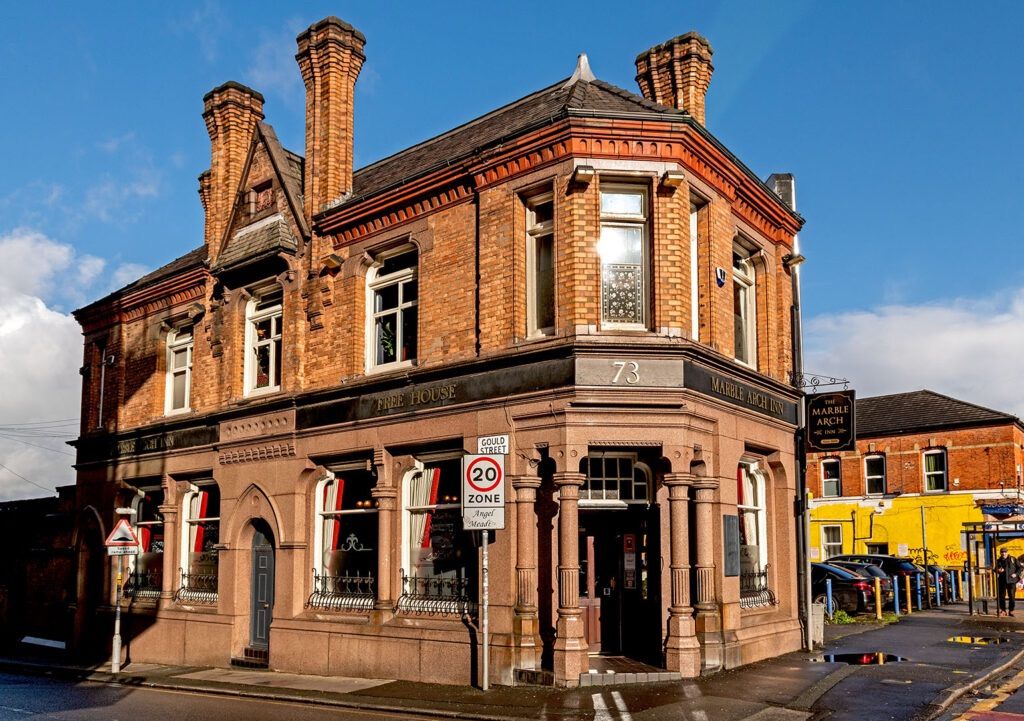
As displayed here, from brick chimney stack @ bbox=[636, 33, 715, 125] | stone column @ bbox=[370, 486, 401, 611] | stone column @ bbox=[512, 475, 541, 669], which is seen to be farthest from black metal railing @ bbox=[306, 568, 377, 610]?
brick chimney stack @ bbox=[636, 33, 715, 125]

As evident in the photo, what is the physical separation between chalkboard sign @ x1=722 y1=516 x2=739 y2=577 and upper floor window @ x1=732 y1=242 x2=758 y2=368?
3172 mm

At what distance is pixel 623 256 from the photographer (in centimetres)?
1490

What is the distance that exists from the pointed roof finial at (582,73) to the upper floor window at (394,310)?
4051mm

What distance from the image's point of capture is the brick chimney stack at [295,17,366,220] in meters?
18.8

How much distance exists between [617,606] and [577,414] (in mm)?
3436

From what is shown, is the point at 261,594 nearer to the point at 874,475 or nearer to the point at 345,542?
the point at 345,542

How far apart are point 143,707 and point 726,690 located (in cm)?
815

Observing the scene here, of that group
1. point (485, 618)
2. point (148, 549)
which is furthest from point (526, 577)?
point (148, 549)

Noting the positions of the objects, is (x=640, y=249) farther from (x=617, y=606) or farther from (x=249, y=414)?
(x=249, y=414)

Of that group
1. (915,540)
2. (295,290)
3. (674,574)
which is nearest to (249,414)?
(295,290)

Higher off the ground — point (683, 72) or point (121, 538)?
point (683, 72)

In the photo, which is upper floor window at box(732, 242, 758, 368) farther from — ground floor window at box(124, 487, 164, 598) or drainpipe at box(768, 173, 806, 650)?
ground floor window at box(124, 487, 164, 598)

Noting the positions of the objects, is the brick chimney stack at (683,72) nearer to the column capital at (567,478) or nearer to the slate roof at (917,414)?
the column capital at (567,478)

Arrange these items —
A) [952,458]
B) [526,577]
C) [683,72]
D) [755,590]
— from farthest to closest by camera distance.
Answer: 1. [952,458]
2. [683,72]
3. [755,590]
4. [526,577]
